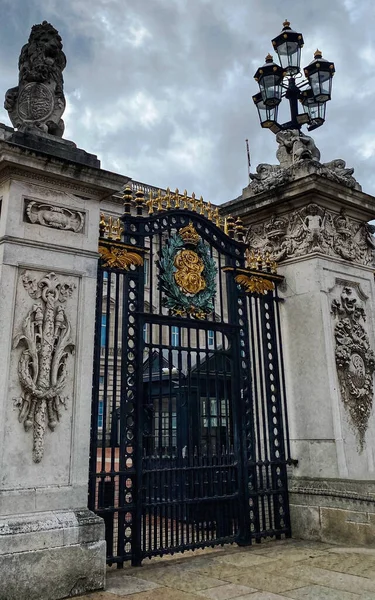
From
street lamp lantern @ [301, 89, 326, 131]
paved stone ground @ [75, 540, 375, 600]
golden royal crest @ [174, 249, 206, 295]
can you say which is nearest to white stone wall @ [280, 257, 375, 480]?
paved stone ground @ [75, 540, 375, 600]

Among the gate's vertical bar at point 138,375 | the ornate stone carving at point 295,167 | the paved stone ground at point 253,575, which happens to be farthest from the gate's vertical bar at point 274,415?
the gate's vertical bar at point 138,375

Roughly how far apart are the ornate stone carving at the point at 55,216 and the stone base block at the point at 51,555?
275cm

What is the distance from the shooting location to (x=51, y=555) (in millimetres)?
4492

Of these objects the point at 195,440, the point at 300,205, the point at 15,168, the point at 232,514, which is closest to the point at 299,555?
the point at 232,514

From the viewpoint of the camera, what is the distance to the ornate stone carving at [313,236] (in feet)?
25.0

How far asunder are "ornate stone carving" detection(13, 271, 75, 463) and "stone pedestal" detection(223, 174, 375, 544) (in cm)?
359

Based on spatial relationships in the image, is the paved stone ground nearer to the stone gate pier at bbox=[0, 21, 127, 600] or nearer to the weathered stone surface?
the weathered stone surface

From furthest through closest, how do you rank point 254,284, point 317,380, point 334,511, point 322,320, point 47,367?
point 254,284, point 322,320, point 317,380, point 334,511, point 47,367

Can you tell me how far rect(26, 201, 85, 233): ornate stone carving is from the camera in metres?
5.27

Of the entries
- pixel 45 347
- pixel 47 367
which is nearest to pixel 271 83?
pixel 45 347

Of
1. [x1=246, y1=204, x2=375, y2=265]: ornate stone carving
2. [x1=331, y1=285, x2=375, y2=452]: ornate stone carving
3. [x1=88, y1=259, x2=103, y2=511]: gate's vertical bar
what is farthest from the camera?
[x1=246, y1=204, x2=375, y2=265]: ornate stone carving

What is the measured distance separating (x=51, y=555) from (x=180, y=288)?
3365 millimetres

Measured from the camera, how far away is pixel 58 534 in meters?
4.59

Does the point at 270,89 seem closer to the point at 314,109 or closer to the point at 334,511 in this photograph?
the point at 314,109
